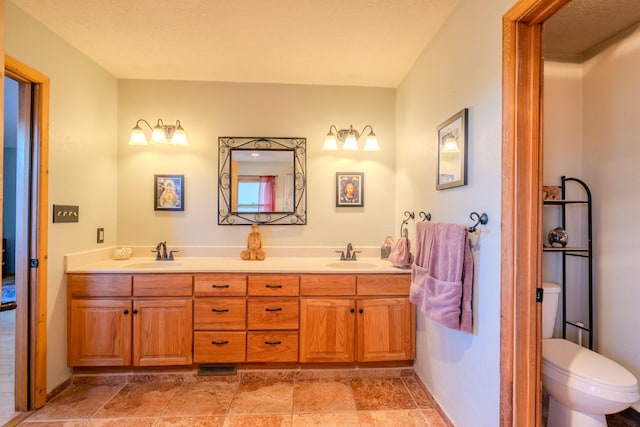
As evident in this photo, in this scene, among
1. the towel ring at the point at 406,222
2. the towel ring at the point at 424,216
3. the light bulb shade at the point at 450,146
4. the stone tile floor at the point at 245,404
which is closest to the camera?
the light bulb shade at the point at 450,146

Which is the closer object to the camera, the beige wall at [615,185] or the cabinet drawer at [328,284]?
the beige wall at [615,185]

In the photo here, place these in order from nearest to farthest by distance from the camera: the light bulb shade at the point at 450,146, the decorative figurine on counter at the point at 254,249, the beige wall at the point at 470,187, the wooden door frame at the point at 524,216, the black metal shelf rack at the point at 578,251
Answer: the wooden door frame at the point at 524,216
the beige wall at the point at 470,187
the light bulb shade at the point at 450,146
the black metal shelf rack at the point at 578,251
the decorative figurine on counter at the point at 254,249

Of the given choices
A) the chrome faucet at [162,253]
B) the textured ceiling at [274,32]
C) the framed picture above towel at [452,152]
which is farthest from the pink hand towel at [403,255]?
the chrome faucet at [162,253]

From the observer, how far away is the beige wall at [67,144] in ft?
6.36

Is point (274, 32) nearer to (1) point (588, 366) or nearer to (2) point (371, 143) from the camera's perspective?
(2) point (371, 143)

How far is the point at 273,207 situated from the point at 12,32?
1933 millimetres

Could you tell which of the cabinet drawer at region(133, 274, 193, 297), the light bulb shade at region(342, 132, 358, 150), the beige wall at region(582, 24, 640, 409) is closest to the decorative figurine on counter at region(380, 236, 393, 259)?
the light bulb shade at region(342, 132, 358, 150)

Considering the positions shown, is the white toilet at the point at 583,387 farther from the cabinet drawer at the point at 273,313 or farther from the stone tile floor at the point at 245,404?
the cabinet drawer at the point at 273,313

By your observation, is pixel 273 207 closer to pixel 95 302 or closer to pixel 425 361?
pixel 95 302

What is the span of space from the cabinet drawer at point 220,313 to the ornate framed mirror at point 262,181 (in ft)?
2.52

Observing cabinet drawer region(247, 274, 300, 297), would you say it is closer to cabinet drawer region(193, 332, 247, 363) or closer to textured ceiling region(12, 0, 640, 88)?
cabinet drawer region(193, 332, 247, 363)

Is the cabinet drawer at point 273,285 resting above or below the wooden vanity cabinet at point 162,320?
above

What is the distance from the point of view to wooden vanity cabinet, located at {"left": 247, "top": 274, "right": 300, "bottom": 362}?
7.38ft

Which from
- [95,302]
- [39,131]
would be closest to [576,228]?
[95,302]
